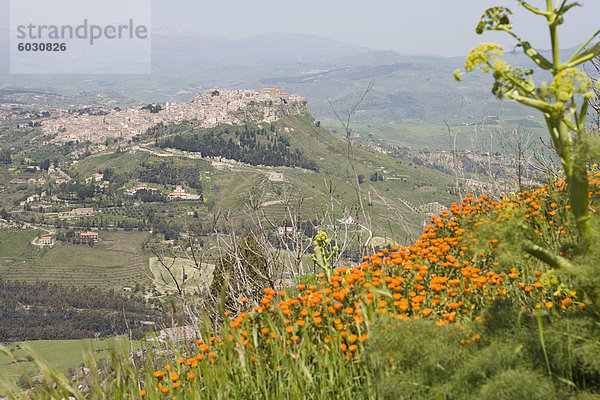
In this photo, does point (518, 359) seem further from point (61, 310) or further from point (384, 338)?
point (61, 310)

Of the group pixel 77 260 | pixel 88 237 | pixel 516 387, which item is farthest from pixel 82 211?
pixel 516 387

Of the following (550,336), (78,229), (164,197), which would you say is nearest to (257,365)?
(550,336)

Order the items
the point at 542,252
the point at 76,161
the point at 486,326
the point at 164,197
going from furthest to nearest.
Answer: the point at 76,161, the point at 164,197, the point at 486,326, the point at 542,252

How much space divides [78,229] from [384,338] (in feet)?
487

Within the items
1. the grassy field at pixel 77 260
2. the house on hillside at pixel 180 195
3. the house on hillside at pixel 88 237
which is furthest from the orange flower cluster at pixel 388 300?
the house on hillside at pixel 180 195

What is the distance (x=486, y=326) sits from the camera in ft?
7.22

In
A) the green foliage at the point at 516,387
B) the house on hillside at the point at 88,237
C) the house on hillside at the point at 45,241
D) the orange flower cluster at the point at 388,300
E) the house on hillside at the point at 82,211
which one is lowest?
the house on hillside at the point at 45,241

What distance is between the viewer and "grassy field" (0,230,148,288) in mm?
112625

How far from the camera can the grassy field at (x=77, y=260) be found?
11262cm

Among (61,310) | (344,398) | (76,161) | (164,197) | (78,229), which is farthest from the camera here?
(76,161)

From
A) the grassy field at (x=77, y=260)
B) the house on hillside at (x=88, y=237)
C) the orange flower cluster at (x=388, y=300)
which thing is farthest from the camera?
the house on hillside at (x=88, y=237)

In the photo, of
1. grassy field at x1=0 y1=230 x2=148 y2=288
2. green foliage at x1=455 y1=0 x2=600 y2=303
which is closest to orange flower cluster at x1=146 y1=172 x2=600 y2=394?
green foliage at x1=455 y1=0 x2=600 y2=303

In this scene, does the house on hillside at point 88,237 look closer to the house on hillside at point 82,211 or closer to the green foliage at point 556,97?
the house on hillside at point 82,211

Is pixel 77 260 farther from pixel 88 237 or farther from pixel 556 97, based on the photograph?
pixel 556 97
